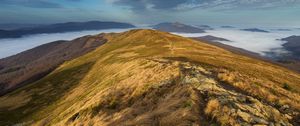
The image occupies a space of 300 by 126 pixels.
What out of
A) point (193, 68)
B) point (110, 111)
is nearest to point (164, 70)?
point (193, 68)

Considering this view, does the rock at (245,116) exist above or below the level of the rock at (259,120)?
above

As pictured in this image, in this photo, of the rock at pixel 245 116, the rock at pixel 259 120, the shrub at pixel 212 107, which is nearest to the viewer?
the rock at pixel 259 120

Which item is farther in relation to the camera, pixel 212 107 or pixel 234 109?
pixel 212 107

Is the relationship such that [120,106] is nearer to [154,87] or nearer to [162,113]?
[154,87]

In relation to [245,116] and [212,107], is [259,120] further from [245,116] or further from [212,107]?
[212,107]

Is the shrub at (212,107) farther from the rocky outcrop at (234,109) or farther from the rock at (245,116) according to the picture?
the rock at (245,116)

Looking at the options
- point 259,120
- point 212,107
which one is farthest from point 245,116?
point 212,107

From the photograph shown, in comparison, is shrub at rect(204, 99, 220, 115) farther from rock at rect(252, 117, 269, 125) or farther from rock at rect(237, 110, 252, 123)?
rock at rect(252, 117, 269, 125)

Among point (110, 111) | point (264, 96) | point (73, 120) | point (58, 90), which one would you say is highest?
point (264, 96)

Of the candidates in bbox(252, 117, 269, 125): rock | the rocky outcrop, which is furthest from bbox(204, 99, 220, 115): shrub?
bbox(252, 117, 269, 125): rock

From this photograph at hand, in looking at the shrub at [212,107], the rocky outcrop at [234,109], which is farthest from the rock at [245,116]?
the shrub at [212,107]

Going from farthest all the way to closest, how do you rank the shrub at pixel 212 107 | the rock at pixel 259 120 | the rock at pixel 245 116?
1. the shrub at pixel 212 107
2. the rock at pixel 245 116
3. the rock at pixel 259 120
